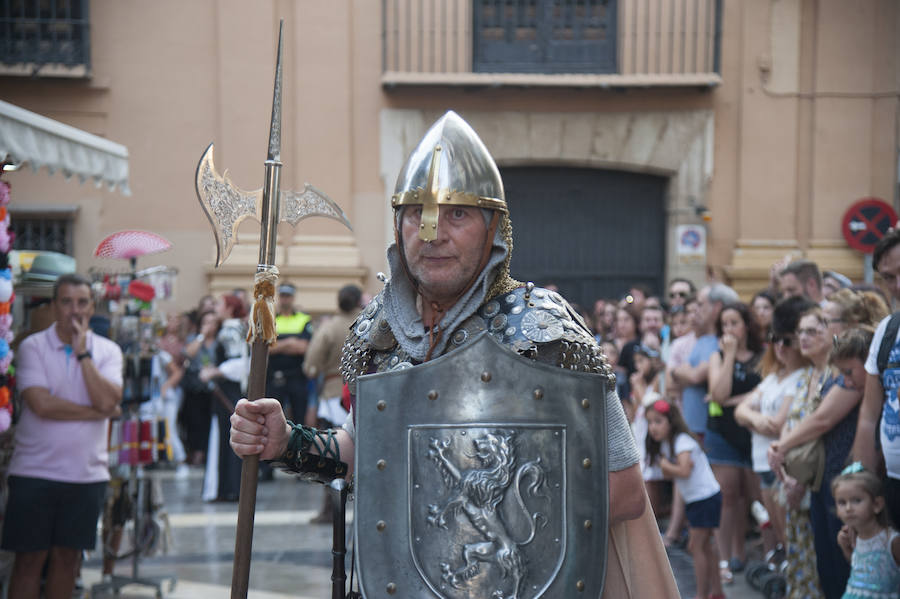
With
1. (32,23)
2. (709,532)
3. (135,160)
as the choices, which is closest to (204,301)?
(135,160)

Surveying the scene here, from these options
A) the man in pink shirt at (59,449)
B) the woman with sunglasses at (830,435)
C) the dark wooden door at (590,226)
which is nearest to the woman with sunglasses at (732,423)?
the woman with sunglasses at (830,435)

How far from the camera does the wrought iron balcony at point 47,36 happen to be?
12.3 m

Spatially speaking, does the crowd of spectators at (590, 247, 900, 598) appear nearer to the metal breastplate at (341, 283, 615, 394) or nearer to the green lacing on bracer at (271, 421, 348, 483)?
the metal breastplate at (341, 283, 615, 394)

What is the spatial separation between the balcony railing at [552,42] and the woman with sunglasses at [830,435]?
7911 mm

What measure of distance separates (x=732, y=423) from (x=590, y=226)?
278 inches

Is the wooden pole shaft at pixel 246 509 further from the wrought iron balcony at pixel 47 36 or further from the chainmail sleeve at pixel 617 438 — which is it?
the wrought iron balcony at pixel 47 36

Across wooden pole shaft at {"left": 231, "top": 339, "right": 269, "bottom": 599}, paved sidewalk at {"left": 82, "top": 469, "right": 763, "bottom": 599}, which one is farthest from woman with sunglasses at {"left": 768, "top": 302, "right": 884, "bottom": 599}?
wooden pole shaft at {"left": 231, "top": 339, "right": 269, "bottom": 599}

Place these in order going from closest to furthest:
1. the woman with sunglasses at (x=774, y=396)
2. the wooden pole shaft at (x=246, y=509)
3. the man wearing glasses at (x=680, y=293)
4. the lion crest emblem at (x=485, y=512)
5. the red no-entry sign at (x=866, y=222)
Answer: the lion crest emblem at (x=485, y=512), the wooden pole shaft at (x=246, y=509), the woman with sunglasses at (x=774, y=396), the man wearing glasses at (x=680, y=293), the red no-entry sign at (x=866, y=222)

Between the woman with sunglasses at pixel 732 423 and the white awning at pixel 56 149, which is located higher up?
the white awning at pixel 56 149

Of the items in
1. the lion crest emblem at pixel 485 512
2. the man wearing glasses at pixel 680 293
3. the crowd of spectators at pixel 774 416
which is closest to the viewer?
the lion crest emblem at pixel 485 512

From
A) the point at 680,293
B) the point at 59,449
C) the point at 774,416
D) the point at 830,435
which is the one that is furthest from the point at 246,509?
the point at 680,293

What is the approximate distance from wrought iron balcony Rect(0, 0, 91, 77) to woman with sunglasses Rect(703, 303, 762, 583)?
8.55 metres

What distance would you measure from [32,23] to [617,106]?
6616 millimetres

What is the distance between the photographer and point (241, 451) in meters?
2.48
